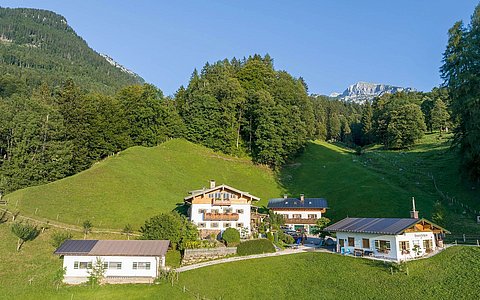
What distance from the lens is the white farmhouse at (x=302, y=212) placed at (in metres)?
54.4

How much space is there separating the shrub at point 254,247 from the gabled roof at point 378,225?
22.9 feet

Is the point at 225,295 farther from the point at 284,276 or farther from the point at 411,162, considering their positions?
the point at 411,162

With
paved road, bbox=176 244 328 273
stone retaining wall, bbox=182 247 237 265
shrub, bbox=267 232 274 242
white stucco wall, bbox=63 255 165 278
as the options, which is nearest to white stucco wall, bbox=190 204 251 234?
shrub, bbox=267 232 274 242

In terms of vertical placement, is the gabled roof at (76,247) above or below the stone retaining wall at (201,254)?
above

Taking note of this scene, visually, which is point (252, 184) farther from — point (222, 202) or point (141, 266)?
point (141, 266)

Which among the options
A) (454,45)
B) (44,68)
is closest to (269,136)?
(454,45)

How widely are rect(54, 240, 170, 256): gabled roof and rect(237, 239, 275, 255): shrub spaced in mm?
8438

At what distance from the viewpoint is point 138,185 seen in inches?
2297

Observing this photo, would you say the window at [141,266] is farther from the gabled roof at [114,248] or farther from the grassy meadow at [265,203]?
the grassy meadow at [265,203]

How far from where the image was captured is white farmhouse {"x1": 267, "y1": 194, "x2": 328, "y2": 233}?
54.4 metres

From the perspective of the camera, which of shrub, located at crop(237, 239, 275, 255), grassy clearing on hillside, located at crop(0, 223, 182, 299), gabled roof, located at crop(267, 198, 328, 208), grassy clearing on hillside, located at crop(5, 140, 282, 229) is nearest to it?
grassy clearing on hillside, located at crop(0, 223, 182, 299)

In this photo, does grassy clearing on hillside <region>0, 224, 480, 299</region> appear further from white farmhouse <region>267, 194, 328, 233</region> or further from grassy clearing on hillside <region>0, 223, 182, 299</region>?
white farmhouse <region>267, 194, 328, 233</region>

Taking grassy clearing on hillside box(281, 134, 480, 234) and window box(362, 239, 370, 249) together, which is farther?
grassy clearing on hillside box(281, 134, 480, 234)

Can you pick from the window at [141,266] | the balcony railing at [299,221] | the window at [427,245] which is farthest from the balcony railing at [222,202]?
the window at [427,245]
